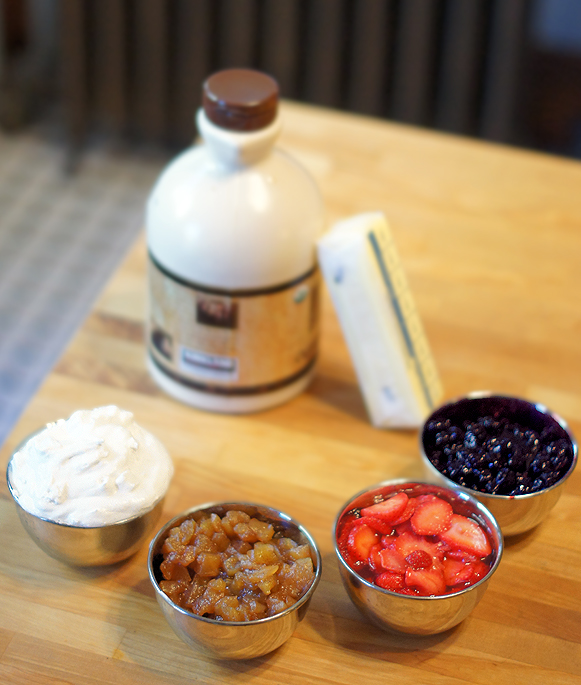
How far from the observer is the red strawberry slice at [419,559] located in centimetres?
83

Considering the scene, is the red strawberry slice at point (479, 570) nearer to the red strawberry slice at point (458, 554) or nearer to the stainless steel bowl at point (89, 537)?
the red strawberry slice at point (458, 554)

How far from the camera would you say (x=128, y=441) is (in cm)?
89

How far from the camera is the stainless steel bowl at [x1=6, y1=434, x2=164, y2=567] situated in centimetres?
85

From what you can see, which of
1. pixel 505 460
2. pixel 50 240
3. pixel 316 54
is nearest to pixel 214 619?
pixel 505 460

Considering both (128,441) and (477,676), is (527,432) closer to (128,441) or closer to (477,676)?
(477,676)

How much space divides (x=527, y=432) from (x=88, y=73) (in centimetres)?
227

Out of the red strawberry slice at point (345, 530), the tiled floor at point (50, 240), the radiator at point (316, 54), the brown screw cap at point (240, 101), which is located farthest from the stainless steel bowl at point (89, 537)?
the radiator at point (316, 54)

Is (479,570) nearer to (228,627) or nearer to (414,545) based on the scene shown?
(414,545)

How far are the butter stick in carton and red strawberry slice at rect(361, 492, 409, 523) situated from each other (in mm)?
251

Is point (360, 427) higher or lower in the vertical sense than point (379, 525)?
lower

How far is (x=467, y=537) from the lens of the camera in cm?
87

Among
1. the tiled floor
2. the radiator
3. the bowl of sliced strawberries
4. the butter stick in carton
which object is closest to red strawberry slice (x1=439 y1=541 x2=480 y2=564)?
the bowl of sliced strawberries

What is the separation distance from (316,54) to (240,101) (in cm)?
179

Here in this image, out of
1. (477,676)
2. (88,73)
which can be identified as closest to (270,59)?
(88,73)
